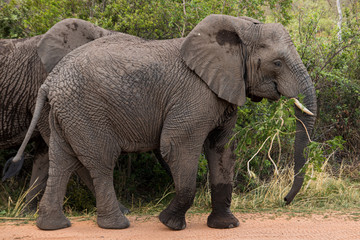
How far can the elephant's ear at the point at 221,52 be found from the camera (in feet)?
16.9

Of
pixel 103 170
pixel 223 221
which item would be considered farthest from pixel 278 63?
pixel 103 170

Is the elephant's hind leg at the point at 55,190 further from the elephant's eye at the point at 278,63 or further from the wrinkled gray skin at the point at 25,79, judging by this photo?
the elephant's eye at the point at 278,63

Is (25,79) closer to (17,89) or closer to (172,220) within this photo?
(17,89)

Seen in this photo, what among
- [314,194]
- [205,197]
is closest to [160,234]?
[205,197]

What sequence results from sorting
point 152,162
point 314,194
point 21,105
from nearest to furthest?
point 21,105, point 314,194, point 152,162

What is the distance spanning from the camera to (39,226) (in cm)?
524

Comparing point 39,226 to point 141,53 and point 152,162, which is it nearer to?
point 141,53

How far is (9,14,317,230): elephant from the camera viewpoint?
5113 millimetres

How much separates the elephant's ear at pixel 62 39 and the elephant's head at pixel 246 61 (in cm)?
156

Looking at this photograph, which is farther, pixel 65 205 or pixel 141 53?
pixel 65 205

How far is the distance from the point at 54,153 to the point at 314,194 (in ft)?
11.6

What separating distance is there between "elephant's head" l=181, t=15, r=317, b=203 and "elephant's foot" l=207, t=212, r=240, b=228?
0.63 m

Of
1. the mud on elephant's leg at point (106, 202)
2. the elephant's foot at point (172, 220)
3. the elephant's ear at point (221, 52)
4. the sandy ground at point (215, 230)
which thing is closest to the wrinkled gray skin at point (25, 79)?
the sandy ground at point (215, 230)

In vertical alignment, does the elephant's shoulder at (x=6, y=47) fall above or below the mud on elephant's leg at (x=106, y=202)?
above
